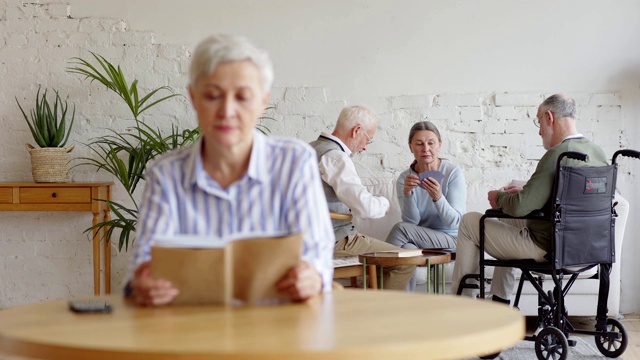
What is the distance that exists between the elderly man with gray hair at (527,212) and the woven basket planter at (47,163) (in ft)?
8.39

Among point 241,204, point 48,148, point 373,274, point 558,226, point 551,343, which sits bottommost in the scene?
point 551,343

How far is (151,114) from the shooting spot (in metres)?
5.98

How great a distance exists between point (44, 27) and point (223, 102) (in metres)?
4.57

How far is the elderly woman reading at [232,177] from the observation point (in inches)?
70.4

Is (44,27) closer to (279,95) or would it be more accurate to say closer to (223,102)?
(279,95)

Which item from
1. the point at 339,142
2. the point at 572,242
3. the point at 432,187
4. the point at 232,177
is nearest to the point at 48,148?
the point at 339,142

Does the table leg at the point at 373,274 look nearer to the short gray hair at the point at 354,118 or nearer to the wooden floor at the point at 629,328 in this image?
the short gray hair at the point at 354,118

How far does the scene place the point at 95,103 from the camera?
5.98 meters

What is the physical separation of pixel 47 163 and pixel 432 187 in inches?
93.7

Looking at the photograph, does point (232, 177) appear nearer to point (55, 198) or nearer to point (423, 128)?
point (423, 128)

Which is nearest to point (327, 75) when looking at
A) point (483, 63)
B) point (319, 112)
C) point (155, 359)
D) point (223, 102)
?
point (319, 112)

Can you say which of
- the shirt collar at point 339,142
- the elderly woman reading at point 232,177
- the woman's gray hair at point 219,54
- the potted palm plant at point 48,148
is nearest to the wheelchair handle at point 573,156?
the shirt collar at point 339,142

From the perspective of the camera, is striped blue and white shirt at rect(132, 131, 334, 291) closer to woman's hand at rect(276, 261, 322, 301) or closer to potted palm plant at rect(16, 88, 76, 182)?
woman's hand at rect(276, 261, 322, 301)

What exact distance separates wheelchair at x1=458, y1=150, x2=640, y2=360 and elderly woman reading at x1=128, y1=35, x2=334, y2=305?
2433 mm
